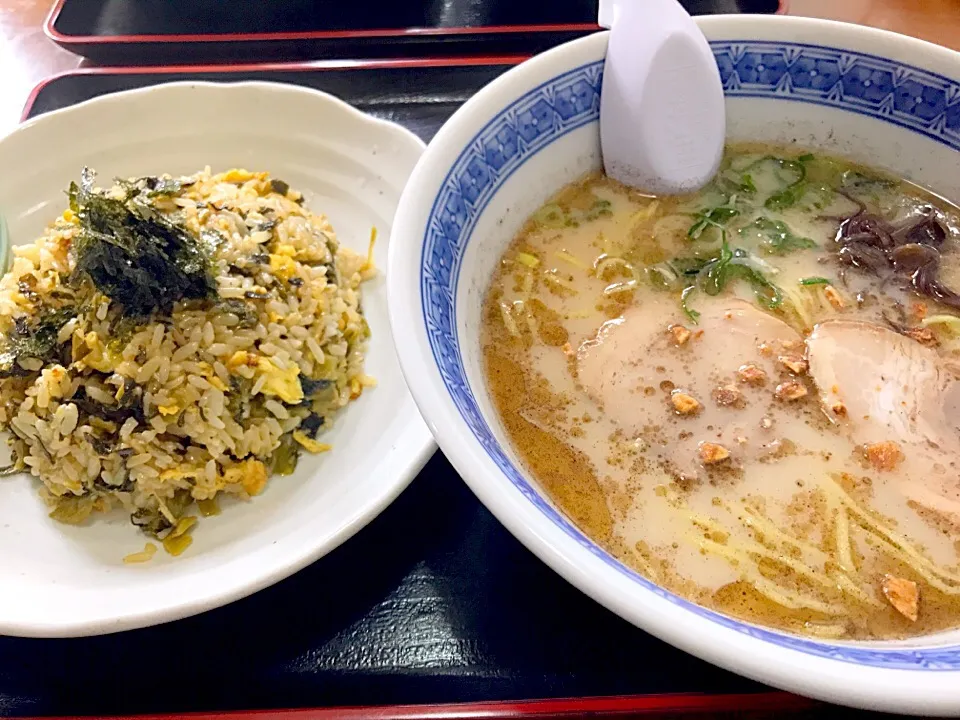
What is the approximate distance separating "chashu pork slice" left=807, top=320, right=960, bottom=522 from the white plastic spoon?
39 cm

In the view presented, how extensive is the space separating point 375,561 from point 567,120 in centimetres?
81

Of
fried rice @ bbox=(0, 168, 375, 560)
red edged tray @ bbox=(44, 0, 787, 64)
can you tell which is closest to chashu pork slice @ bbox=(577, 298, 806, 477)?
fried rice @ bbox=(0, 168, 375, 560)

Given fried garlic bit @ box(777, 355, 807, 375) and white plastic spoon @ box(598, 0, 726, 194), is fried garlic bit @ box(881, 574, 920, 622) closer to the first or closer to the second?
fried garlic bit @ box(777, 355, 807, 375)

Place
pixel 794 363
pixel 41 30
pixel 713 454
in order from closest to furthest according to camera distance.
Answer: pixel 713 454 → pixel 794 363 → pixel 41 30

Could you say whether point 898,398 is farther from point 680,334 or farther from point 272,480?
point 272,480

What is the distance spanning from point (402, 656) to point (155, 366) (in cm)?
75

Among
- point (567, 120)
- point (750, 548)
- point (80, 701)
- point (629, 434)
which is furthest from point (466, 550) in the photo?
point (567, 120)

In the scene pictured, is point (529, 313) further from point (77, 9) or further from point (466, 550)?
point (77, 9)

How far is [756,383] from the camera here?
1.13 metres

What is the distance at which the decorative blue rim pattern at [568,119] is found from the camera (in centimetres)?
90

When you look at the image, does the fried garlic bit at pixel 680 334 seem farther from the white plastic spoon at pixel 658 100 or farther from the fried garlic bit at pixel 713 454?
the white plastic spoon at pixel 658 100

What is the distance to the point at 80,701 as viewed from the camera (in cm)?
Answer: 106

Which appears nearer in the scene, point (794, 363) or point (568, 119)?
point (794, 363)

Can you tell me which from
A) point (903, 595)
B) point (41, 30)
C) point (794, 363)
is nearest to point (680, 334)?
point (794, 363)
